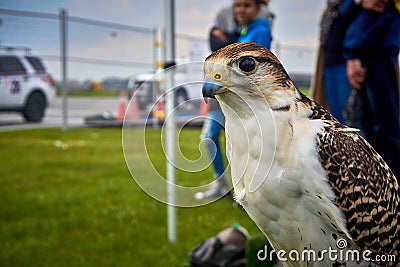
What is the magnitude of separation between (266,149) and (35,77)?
392 inches

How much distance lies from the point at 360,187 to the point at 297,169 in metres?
0.18

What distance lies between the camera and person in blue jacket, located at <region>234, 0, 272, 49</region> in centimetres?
193

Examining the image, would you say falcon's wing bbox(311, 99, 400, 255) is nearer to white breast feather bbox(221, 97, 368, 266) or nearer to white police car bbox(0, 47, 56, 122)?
white breast feather bbox(221, 97, 368, 266)

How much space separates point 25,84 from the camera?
10.5 meters

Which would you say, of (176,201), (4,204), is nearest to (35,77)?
(4,204)

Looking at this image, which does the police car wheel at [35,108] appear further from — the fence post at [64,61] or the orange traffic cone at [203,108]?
the orange traffic cone at [203,108]

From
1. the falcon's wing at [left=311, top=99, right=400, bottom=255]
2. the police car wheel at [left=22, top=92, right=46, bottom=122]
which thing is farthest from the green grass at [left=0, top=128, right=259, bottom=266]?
the police car wheel at [left=22, top=92, right=46, bottom=122]

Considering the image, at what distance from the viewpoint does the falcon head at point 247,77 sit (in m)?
1.14

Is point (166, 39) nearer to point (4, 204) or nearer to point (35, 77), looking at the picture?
point (4, 204)

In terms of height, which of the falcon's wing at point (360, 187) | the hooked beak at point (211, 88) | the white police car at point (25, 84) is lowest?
the falcon's wing at point (360, 187)

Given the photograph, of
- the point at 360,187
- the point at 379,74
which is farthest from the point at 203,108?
the point at 379,74

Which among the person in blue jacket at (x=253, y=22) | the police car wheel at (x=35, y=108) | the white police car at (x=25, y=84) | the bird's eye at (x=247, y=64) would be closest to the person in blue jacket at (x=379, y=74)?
the person in blue jacket at (x=253, y=22)

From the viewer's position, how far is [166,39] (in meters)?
3.20

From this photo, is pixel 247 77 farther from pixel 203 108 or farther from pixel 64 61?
pixel 64 61
